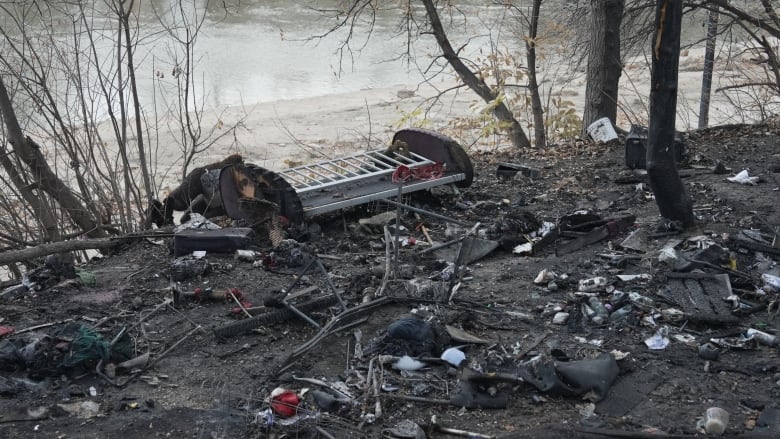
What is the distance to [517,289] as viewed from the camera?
462cm

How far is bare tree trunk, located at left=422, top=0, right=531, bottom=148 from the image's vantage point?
10992 mm

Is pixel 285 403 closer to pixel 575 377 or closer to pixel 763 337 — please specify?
pixel 575 377

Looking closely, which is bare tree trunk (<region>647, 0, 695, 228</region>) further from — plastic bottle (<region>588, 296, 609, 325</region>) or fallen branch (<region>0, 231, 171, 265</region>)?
fallen branch (<region>0, 231, 171, 265</region>)

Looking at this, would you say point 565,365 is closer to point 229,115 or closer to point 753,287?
point 753,287

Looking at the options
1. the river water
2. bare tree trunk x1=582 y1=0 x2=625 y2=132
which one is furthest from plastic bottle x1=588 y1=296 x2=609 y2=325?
the river water

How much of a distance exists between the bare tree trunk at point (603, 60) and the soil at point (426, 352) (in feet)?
10.9

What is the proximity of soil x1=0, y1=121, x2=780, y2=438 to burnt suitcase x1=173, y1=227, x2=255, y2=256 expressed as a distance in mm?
85

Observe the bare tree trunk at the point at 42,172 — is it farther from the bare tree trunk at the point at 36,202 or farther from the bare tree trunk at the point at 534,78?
the bare tree trunk at the point at 534,78

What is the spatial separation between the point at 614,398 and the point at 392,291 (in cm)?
160

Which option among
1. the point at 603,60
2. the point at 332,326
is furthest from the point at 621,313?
the point at 603,60

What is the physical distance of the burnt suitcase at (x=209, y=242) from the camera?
5.43m

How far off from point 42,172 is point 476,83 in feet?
21.2

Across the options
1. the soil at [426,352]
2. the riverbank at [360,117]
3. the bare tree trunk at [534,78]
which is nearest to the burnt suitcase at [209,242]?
the soil at [426,352]

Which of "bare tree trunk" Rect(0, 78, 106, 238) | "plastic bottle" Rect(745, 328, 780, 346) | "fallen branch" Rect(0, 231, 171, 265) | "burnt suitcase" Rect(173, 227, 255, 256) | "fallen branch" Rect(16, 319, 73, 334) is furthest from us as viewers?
"bare tree trunk" Rect(0, 78, 106, 238)
